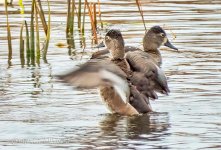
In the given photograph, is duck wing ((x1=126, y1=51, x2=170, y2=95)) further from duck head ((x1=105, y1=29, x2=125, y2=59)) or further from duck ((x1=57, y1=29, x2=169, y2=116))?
duck head ((x1=105, y1=29, x2=125, y2=59))

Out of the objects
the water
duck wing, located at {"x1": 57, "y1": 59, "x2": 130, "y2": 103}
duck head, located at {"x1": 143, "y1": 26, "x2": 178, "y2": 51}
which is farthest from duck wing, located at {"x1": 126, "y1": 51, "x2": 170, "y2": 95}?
duck head, located at {"x1": 143, "y1": 26, "x2": 178, "y2": 51}

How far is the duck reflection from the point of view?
812 centimetres

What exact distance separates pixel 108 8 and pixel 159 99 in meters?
7.82

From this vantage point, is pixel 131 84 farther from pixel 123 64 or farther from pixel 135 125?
pixel 135 125

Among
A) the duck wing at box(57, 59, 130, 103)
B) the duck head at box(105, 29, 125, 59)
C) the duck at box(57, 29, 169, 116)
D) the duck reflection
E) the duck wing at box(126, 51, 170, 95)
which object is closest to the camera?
the duck wing at box(57, 59, 130, 103)

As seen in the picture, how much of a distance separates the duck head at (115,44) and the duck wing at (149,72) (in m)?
0.10

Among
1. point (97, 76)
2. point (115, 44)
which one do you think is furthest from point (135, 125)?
point (115, 44)

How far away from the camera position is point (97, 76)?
26.9 feet

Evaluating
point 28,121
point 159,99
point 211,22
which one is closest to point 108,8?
point 211,22

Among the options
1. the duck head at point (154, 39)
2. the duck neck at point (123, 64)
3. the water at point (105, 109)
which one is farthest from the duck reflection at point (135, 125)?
the duck head at point (154, 39)

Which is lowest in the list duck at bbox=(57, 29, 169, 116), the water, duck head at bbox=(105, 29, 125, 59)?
the water

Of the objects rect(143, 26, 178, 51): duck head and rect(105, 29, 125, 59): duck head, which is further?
rect(143, 26, 178, 51): duck head

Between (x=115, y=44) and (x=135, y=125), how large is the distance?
1089mm

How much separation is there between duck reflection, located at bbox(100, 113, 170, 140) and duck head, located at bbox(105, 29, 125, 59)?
0.62 meters
